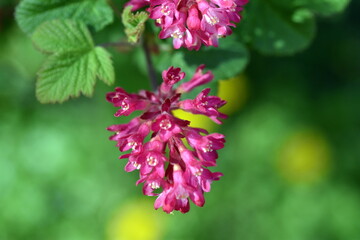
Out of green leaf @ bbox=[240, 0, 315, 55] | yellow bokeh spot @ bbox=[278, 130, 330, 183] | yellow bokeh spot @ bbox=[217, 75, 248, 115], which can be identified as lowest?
yellow bokeh spot @ bbox=[278, 130, 330, 183]

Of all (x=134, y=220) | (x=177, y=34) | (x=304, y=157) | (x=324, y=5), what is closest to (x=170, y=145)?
(x=177, y=34)

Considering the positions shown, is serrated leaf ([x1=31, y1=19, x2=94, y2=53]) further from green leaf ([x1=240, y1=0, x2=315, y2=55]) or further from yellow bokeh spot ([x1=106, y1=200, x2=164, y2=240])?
yellow bokeh spot ([x1=106, y1=200, x2=164, y2=240])

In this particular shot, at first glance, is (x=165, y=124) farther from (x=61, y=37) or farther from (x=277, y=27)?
(x=277, y=27)

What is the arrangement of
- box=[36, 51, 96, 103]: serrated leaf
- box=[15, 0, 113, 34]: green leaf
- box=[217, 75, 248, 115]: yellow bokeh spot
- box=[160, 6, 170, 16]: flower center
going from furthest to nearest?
box=[217, 75, 248, 115]: yellow bokeh spot < box=[15, 0, 113, 34]: green leaf < box=[36, 51, 96, 103]: serrated leaf < box=[160, 6, 170, 16]: flower center

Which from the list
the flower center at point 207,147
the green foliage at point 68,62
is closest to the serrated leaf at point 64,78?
the green foliage at point 68,62

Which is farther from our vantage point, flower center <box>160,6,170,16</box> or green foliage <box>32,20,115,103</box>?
green foliage <box>32,20,115,103</box>

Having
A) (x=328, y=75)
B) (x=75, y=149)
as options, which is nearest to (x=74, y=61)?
(x=75, y=149)

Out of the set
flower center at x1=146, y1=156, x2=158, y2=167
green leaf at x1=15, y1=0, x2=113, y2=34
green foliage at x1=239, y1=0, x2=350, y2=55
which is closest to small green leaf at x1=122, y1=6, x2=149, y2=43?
green leaf at x1=15, y1=0, x2=113, y2=34
